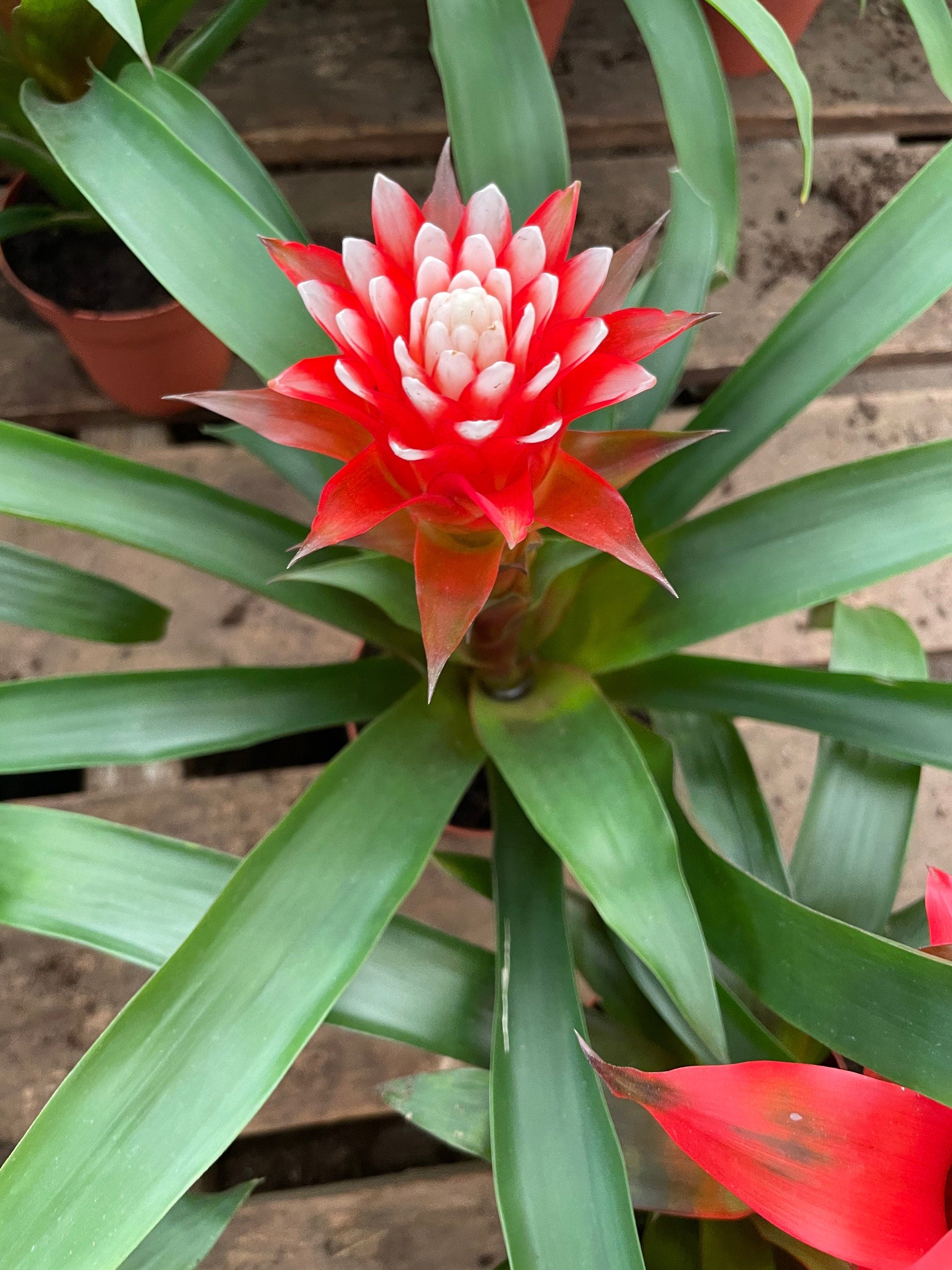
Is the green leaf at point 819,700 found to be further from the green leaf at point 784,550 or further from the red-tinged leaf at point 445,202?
the red-tinged leaf at point 445,202

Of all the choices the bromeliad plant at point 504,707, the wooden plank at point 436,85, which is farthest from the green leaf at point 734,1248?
the wooden plank at point 436,85

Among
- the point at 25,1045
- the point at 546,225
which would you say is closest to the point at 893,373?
the point at 546,225

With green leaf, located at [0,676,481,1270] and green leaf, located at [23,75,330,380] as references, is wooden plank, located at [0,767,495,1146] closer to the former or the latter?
green leaf, located at [0,676,481,1270]

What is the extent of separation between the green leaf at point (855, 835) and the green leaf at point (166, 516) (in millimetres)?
361

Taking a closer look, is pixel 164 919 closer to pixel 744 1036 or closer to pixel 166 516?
pixel 166 516

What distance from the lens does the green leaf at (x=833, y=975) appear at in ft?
1.68

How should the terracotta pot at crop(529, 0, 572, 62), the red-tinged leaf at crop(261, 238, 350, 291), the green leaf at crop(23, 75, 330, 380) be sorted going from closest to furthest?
1. the red-tinged leaf at crop(261, 238, 350, 291)
2. the green leaf at crop(23, 75, 330, 380)
3. the terracotta pot at crop(529, 0, 572, 62)

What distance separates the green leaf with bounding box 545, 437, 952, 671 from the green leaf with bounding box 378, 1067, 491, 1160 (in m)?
0.32

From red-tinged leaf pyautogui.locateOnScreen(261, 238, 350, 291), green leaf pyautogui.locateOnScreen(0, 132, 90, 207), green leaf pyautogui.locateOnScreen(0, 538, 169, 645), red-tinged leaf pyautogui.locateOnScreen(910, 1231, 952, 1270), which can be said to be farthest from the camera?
green leaf pyautogui.locateOnScreen(0, 132, 90, 207)

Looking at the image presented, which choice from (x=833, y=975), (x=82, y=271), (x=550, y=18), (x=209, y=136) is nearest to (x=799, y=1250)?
(x=833, y=975)

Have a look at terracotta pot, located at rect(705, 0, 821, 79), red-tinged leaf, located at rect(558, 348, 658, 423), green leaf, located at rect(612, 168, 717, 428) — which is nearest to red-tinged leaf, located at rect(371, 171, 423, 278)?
red-tinged leaf, located at rect(558, 348, 658, 423)

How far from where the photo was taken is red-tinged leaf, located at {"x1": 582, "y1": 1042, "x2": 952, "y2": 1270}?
44cm

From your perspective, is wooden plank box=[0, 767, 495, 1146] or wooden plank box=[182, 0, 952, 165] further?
wooden plank box=[182, 0, 952, 165]

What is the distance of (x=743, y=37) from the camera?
116 centimetres
